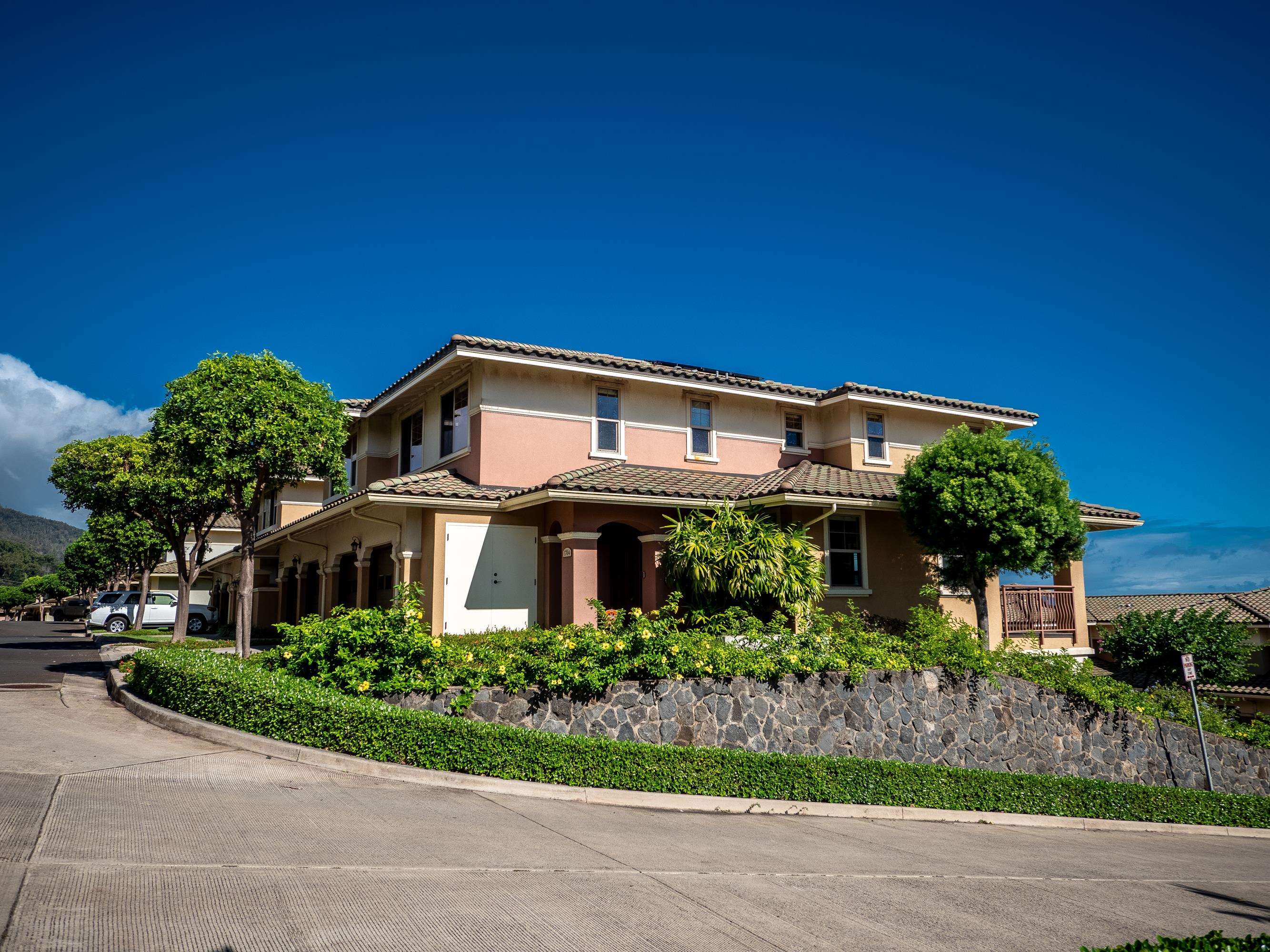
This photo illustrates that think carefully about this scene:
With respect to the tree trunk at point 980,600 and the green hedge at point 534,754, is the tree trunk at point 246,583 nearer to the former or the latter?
the green hedge at point 534,754

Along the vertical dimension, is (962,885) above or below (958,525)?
below

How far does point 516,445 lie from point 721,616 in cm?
742

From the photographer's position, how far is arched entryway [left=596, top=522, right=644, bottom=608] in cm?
2127

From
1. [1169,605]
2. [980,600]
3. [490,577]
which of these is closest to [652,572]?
[490,577]

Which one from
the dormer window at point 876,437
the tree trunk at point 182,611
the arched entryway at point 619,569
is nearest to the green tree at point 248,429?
the arched entryway at point 619,569

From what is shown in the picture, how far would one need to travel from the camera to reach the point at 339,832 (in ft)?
24.5

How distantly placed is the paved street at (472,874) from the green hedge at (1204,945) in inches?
50.2

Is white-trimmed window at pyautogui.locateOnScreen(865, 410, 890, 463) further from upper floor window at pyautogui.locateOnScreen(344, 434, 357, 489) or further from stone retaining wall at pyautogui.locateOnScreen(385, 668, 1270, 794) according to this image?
upper floor window at pyautogui.locateOnScreen(344, 434, 357, 489)

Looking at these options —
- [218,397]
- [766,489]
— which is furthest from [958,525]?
[218,397]

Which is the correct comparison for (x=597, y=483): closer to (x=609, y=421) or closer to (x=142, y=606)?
(x=609, y=421)

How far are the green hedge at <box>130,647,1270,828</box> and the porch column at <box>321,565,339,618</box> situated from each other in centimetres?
1096

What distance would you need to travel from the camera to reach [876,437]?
975 inches

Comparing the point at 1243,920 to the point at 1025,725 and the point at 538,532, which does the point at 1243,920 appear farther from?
the point at 538,532

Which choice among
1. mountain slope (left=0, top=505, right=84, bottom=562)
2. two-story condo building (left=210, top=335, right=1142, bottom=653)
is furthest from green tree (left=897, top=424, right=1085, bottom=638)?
mountain slope (left=0, top=505, right=84, bottom=562)
